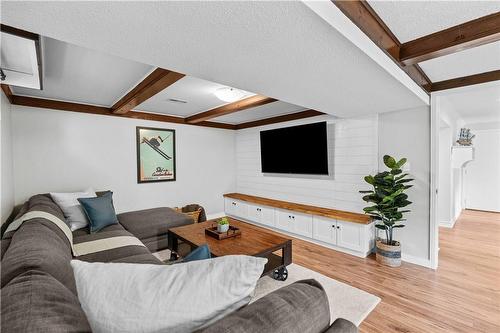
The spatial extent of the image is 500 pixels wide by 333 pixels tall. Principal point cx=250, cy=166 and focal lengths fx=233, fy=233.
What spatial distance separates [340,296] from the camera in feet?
7.75

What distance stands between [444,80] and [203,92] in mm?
3052

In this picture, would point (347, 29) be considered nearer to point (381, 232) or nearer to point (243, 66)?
point (243, 66)

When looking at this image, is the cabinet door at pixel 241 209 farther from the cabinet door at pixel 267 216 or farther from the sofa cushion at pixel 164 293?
the sofa cushion at pixel 164 293

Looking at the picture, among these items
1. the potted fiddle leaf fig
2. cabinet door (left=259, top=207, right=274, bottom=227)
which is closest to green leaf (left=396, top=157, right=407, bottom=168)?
the potted fiddle leaf fig

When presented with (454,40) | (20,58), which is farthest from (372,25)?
(20,58)

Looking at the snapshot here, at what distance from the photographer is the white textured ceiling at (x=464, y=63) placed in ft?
6.98

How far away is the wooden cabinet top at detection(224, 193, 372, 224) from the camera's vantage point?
342cm

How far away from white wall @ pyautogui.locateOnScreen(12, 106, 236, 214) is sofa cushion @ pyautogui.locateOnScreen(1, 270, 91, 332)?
3.48 meters

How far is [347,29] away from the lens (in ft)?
4.34

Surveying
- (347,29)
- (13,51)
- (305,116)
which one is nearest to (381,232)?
(305,116)

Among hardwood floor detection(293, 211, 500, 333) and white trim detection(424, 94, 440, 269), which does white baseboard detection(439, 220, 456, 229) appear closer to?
hardwood floor detection(293, 211, 500, 333)

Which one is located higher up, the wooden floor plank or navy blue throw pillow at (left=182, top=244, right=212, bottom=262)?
navy blue throw pillow at (left=182, top=244, right=212, bottom=262)

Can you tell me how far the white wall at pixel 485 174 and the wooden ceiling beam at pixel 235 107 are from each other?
6356mm

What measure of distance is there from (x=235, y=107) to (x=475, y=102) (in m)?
4.25
